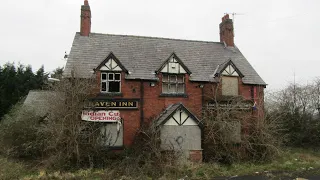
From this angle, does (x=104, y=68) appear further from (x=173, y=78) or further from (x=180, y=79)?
(x=180, y=79)

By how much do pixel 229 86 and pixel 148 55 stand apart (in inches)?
255

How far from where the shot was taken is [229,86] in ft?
65.5

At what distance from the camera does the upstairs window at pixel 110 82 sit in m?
17.9

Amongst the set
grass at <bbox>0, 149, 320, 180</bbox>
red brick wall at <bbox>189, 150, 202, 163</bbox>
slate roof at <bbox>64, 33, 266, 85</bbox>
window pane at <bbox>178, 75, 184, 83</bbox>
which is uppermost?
slate roof at <bbox>64, 33, 266, 85</bbox>

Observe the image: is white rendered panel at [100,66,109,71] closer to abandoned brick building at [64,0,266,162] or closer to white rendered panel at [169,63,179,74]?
abandoned brick building at [64,0,266,162]

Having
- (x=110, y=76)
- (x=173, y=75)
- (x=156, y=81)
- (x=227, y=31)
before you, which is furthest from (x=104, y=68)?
(x=227, y=31)

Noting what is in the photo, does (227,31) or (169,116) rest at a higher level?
(227,31)

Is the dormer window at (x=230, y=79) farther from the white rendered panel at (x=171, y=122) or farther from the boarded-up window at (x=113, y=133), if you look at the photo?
the boarded-up window at (x=113, y=133)

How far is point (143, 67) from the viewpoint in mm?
19422

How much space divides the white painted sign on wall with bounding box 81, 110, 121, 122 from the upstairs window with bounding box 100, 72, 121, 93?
153cm

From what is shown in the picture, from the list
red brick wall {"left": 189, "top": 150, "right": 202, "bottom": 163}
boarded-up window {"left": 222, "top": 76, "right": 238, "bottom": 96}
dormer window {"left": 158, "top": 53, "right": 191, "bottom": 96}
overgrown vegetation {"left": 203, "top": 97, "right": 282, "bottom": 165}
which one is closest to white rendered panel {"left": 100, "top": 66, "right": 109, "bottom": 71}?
dormer window {"left": 158, "top": 53, "right": 191, "bottom": 96}

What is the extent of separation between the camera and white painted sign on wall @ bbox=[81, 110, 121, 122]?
16.5 m

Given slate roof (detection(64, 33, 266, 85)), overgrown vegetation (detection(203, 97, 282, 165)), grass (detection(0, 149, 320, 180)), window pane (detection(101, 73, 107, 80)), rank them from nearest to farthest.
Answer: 1. grass (detection(0, 149, 320, 180))
2. overgrown vegetation (detection(203, 97, 282, 165))
3. window pane (detection(101, 73, 107, 80))
4. slate roof (detection(64, 33, 266, 85))

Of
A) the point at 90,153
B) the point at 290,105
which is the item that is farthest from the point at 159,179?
the point at 290,105
